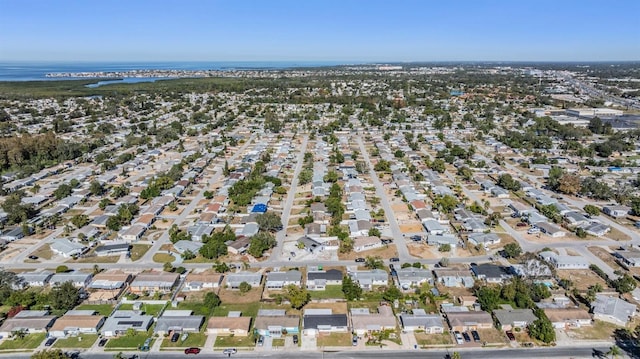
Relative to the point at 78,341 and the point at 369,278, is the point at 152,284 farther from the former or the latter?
the point at 369,278

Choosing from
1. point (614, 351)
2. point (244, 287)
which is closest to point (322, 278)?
point (244, 287)

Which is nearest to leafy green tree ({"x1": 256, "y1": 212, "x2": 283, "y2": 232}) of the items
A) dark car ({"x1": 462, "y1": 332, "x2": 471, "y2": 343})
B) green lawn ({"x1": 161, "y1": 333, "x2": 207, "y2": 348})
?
green lawn ({"x1": 161, "y1": 333, "x2": 207, "y2": 348})

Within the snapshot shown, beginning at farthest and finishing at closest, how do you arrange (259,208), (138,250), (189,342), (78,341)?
(259,208), (138,250), (78,341), (189,342)

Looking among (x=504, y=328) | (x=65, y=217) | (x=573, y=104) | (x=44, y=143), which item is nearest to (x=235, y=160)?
(x=65, y=217)

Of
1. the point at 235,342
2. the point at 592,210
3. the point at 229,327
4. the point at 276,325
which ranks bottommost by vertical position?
the point at 235,342

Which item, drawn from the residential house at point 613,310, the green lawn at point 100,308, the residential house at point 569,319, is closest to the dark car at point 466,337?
the residential house at point 569,319

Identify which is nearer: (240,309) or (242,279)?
(240,309)

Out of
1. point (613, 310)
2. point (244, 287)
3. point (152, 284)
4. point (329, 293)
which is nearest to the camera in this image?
point (613, 310)

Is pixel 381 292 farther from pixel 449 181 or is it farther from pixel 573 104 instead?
pixel 573 104

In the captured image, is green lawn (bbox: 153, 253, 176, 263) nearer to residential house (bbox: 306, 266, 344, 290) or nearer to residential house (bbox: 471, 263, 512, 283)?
residential house (bbox: 306, 266, 344, 290)
